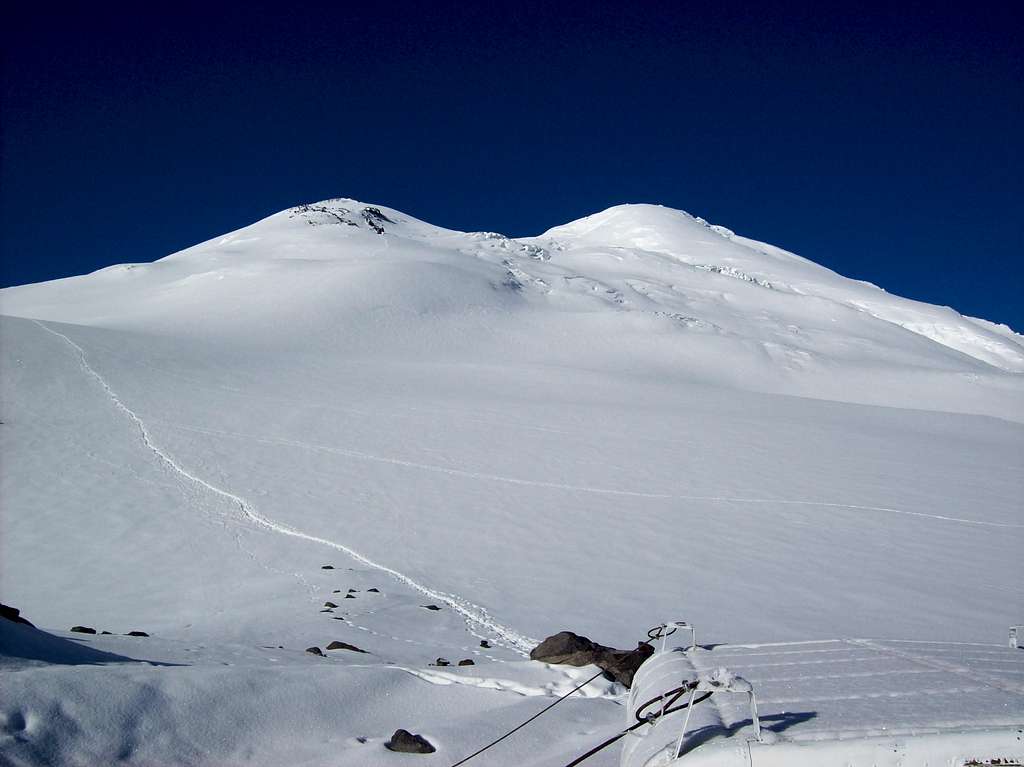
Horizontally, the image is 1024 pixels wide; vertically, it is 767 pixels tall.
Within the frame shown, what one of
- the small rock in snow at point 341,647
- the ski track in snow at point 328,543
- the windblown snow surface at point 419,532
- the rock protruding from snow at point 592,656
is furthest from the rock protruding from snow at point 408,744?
the ski track in snow at point 328,543

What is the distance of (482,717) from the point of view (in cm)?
508

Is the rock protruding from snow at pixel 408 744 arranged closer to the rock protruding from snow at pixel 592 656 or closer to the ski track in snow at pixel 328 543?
the rock protruding from snow at pixel 592 656

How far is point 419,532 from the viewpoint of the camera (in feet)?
43.5

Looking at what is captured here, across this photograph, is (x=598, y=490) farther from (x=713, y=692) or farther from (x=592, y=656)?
(x=713, y=692)

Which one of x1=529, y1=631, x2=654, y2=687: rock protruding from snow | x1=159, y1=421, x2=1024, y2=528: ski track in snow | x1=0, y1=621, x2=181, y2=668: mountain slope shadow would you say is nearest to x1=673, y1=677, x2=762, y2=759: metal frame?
x1=529, y1=631, x2=654, y2=687: rock protruding from snow

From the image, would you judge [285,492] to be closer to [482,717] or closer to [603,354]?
[482,717]

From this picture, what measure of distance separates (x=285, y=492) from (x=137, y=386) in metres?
10.6

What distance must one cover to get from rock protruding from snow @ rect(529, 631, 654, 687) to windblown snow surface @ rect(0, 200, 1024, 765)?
0.87 feet

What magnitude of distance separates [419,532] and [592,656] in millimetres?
7184

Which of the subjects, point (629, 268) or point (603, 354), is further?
point (629, 268)

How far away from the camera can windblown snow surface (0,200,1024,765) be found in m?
4.66

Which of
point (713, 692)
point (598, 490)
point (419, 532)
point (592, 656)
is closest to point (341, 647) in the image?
point (592, 656)

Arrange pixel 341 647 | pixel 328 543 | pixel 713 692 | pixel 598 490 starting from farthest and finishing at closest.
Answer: pixel 598 490 < pixel 328 543 < pixel 341 647 < pixel 713 692

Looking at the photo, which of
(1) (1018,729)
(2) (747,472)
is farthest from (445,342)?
(1) (1018,729)
